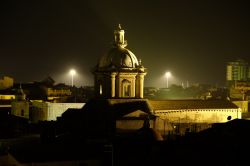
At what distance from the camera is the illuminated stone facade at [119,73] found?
135ft

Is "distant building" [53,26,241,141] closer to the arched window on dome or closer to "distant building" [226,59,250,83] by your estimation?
the arched window on dome

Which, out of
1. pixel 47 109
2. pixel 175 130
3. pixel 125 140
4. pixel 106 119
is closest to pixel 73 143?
pixel 125 140

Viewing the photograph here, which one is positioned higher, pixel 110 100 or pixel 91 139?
pixel 110 100

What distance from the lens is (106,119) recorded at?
3925 centimetres

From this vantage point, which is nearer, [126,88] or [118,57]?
[118,57]

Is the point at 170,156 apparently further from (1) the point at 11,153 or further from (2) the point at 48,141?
(2) the point at 48,141

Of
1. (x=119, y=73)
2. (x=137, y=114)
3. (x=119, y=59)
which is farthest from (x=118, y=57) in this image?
(x=137, y=114)

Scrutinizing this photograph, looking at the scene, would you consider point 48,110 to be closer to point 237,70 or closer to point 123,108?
point 123,108

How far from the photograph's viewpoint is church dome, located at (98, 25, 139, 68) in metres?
41.0

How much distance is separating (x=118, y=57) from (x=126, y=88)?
2612 millimetres

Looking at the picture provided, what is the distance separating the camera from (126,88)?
4150 cm

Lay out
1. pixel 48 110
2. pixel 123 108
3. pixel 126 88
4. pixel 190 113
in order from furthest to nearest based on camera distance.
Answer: pixel 48 110 < pixel 190 113 < pixel 126 88 < pixel 123 108

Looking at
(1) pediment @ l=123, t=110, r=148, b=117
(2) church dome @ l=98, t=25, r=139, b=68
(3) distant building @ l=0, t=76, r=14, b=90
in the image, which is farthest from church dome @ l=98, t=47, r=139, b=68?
(3) distant building @ l=0, t=76, r=14, b=90

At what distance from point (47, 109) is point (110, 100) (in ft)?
60.6
